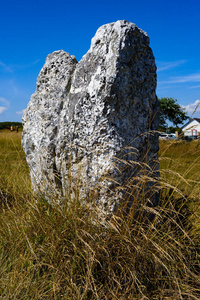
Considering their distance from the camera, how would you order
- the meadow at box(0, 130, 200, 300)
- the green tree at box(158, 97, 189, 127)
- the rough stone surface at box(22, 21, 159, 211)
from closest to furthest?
the meadow at box(0, 130, 200, 300)
the rough stone surface at box(22, 21, 159, 211)
the green tree at box(158, 97, 189, 127)

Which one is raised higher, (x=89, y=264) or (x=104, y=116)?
(x=104, y=116)

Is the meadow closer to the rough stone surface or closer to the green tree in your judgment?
the rough stone surface

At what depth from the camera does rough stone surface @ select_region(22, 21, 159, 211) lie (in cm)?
265

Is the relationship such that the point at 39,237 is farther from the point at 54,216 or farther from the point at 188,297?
the point at 188,297

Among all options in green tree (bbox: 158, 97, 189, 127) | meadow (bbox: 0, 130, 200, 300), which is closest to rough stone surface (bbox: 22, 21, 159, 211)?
meadow (bbox: 0, 130, 200, 300)

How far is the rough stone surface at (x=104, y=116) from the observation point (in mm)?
2646

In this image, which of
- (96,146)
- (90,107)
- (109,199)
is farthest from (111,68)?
(109,199)

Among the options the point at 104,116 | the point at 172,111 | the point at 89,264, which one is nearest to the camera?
the point at 89,264

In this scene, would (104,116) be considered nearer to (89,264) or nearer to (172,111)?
(89,264)

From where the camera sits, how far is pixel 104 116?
2666mm

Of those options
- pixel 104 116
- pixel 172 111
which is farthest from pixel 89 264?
pixel 172 111

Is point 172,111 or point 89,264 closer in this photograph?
point 89,264

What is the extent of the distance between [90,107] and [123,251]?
1.34 m

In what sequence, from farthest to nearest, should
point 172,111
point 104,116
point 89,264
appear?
point 172,111 < point 104,116 < point 89,264
